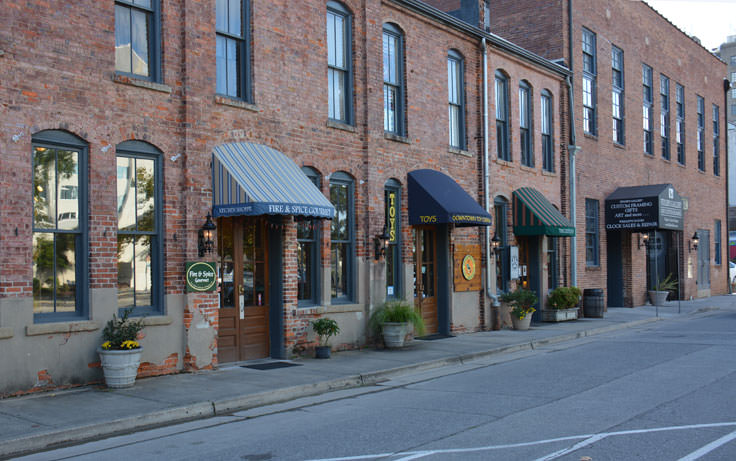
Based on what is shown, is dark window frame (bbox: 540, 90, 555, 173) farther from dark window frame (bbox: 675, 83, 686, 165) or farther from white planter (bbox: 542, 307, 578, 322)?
dark window frame (bbox: 675, 83, 686, 165)

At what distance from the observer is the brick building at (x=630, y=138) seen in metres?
25.2

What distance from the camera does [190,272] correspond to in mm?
12211

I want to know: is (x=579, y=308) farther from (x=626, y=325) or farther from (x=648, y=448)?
(x=648, y=448)

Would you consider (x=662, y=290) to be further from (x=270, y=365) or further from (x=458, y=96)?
(x=270, y=365)

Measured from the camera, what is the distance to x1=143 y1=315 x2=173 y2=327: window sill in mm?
11586

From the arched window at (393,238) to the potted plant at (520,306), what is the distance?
14.4 ft

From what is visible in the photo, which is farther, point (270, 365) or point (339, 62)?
point (339, 62)

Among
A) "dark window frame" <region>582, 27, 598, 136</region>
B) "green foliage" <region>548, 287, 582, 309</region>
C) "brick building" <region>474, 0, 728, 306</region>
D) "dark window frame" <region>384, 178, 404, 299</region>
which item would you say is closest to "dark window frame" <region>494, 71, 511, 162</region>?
"brick building" <region>474, 0, 728, 306</region>

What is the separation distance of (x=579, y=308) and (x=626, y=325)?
2275 mm

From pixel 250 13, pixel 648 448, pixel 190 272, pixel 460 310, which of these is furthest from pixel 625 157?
pixel 648 448

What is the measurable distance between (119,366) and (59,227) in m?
2.29

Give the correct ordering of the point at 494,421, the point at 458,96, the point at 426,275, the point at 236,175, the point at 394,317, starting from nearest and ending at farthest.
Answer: the point at 494,421
the point at 236,175
the point at 394,317
the point at 426,275
the point at 458,96

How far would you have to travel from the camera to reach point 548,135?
2373 centimetres

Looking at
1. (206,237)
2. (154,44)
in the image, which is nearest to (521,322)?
(206,237)
